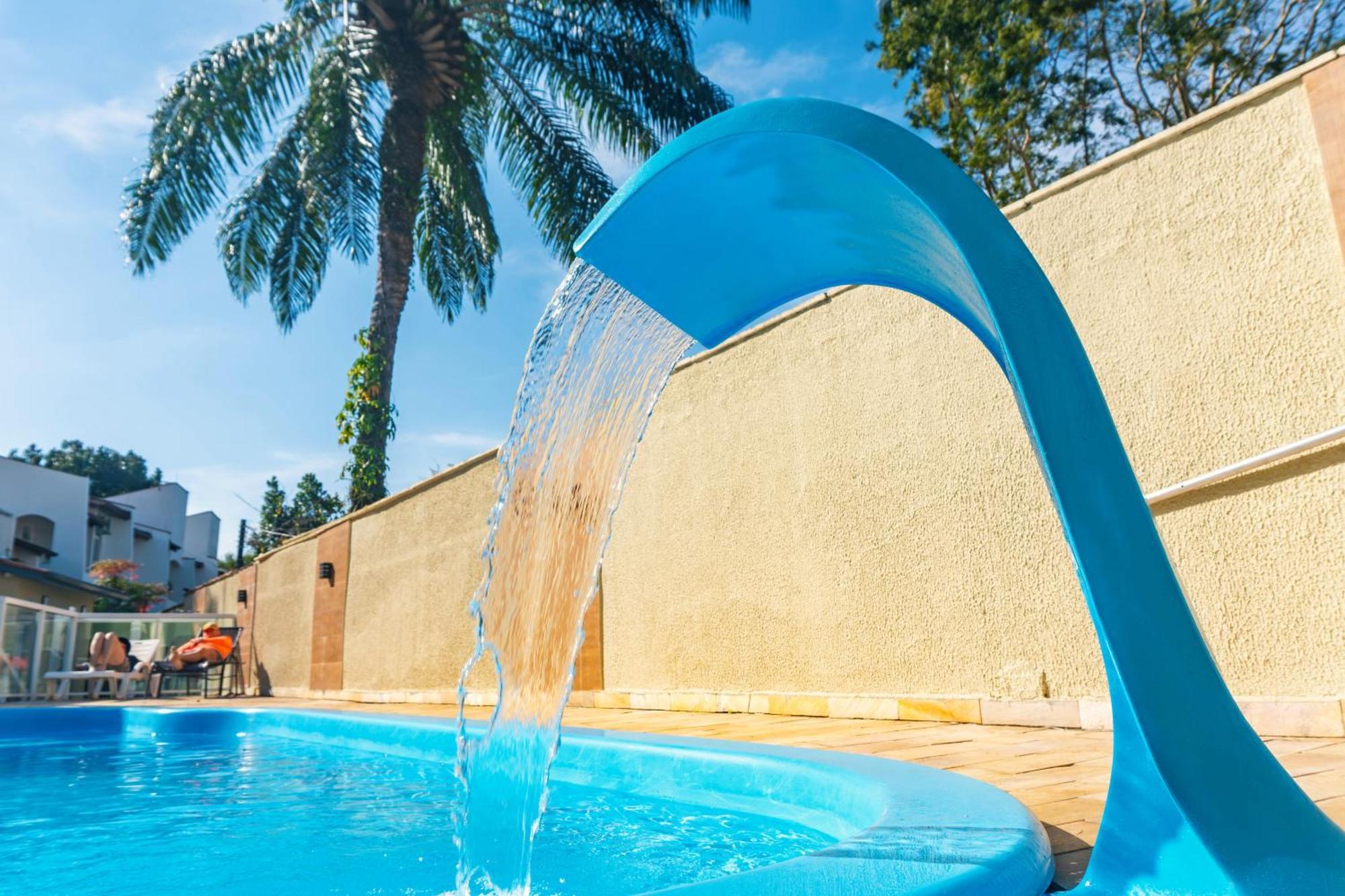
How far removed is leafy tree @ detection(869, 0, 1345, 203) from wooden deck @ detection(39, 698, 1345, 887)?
10.4 metres

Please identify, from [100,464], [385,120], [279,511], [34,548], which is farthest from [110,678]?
[100,464]

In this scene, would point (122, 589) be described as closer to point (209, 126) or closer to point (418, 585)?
point (209, 126)

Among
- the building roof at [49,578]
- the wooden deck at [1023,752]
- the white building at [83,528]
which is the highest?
the white building at [83,528]

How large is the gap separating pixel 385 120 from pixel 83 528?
107ft

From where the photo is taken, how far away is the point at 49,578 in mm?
23109

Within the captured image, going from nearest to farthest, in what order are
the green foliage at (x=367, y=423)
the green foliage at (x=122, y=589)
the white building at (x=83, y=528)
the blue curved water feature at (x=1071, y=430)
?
the blue curved water feature at (x=1071, y=430) → the green foliage at (x=367, y=423) → the green foliage at (x=122, y=589) → the white building at (x=83, y=528)

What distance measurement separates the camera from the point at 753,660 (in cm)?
593

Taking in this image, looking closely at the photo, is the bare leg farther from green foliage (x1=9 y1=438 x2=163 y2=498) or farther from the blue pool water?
green foliage (x1=9 y1=438 x2=163 y2=498)

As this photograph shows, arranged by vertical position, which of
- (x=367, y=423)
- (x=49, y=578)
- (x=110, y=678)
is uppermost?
(x=367, y=423)

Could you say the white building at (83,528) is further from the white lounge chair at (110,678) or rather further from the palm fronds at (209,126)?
the palm fronds at (209,126)

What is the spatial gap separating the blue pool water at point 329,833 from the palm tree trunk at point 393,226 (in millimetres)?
7094

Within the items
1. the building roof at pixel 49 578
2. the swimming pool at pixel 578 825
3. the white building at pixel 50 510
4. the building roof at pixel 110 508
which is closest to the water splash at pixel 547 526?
the swimming pool at pixel 578 825

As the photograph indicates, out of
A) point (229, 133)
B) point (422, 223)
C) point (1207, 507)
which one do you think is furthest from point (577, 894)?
point (422, 223)

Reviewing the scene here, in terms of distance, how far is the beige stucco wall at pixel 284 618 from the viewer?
42.2 feet
